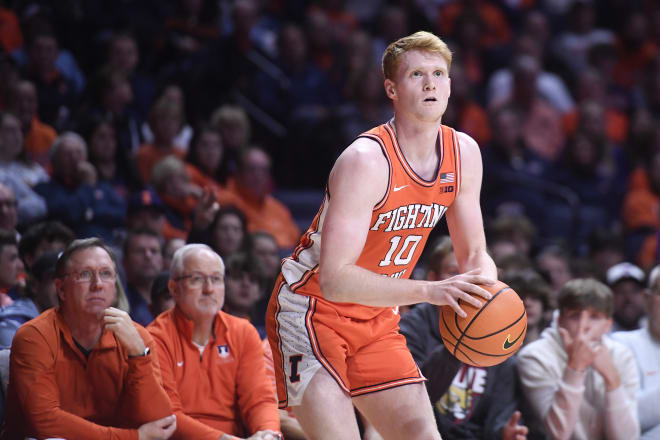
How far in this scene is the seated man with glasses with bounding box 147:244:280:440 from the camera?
5.09 m

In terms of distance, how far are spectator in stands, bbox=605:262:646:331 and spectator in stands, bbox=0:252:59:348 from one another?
15.0 feet

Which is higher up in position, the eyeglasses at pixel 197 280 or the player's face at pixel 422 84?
the player's face at pixel 422 84

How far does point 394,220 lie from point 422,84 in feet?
1.87

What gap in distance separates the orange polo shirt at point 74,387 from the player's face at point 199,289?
0.43 meters

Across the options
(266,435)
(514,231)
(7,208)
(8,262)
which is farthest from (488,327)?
(514,231)

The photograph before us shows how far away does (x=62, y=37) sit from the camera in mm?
9195

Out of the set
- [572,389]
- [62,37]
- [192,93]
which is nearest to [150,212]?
[192,93]

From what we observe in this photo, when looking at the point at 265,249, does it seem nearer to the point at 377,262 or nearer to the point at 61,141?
the point at 61,141

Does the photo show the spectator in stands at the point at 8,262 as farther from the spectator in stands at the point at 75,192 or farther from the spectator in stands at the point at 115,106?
Result: the spectator in stands at the point at 115,106

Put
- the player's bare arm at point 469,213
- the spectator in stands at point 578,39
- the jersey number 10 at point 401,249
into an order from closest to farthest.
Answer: the jersey number 10 at point 401,249, the player's bare arm at point 469,213, the spectator in stands at point 578,39

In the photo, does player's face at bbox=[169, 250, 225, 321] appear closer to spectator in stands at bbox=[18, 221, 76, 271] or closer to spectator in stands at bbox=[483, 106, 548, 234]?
spectator in stands at bbox=[18, 221, 76, 271]

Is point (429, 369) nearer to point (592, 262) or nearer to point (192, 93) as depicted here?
point (592, 262)

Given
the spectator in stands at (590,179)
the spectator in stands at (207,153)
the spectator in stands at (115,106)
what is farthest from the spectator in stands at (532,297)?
the spectator in stands at (115,106)

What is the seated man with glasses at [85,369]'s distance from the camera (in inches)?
177
